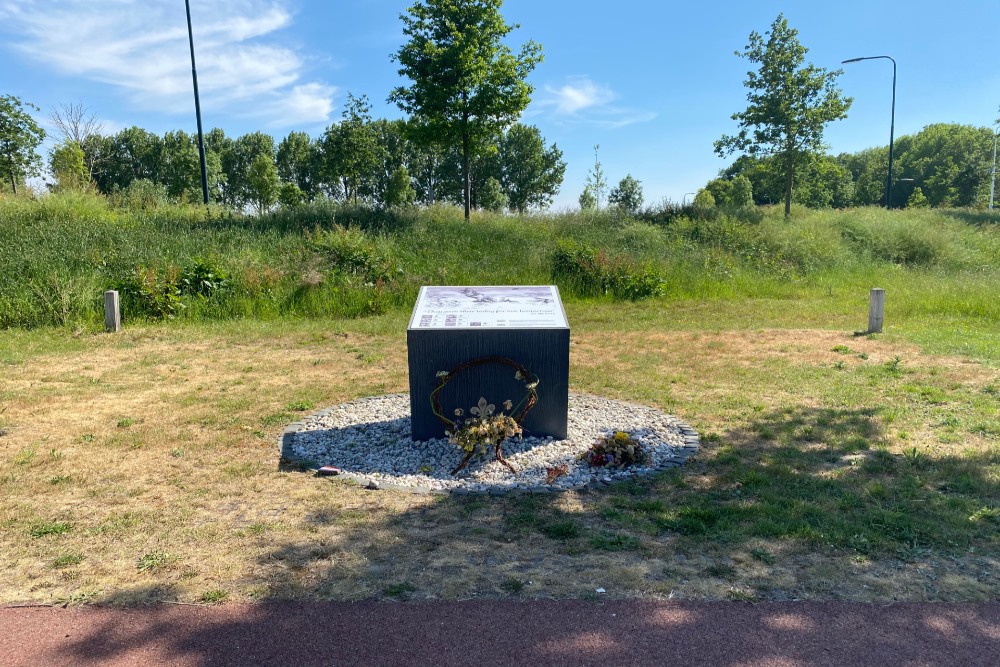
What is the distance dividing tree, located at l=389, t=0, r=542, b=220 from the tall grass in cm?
273

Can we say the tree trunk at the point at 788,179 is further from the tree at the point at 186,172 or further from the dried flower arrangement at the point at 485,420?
the tree at the point at 186,172

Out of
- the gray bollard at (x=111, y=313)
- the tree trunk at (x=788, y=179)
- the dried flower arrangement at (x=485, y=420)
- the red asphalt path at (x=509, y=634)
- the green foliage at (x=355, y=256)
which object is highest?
the tree trunk at (x=788, y=179)

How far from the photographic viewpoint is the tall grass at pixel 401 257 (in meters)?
12.2

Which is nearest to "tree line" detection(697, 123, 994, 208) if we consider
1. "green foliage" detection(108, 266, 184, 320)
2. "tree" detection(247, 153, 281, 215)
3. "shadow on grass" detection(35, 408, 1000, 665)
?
"tree" detection(247, 153, 281, 215)

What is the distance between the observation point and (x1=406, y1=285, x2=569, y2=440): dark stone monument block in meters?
5.06

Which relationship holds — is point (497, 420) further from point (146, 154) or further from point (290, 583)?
point (146, 154)

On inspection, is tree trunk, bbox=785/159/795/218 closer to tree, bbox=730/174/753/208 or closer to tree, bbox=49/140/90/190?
tree, bbox=49/140/90/190

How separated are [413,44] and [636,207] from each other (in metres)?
9.11

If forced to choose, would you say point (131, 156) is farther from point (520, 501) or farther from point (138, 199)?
point (520, 501)

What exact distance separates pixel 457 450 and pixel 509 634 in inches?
95.8

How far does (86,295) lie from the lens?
1146cm

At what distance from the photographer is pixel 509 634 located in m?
2.70

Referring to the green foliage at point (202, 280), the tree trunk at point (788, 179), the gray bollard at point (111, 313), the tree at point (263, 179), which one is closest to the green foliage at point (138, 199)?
the green foliage at point (202, 280)

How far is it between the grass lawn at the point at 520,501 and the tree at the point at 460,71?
1081 cm
